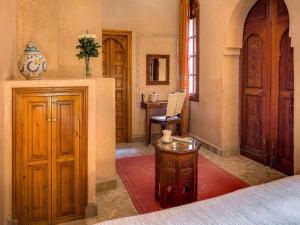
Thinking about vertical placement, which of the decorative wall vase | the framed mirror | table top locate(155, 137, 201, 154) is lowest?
table top locate(155, 137, 201, 154)

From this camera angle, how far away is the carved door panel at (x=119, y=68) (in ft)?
20.1

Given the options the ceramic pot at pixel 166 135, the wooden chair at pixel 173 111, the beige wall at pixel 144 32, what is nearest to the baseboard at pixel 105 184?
the ceramic pot at pixel 166 135

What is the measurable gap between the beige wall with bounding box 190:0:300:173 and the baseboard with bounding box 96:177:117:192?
227 centimetres

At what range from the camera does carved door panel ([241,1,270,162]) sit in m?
4.62

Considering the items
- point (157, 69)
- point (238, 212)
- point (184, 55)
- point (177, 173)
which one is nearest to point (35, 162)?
point (177, 173)

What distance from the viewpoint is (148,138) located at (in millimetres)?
6043

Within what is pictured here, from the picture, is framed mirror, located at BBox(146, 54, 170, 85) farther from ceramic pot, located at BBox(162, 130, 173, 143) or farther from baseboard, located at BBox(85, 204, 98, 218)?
baseboard, located at BBox(85, 204, 98, 218)

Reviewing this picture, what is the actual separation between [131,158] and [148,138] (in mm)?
960

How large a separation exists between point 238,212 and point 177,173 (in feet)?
4.13

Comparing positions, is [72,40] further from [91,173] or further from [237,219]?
[237,219]

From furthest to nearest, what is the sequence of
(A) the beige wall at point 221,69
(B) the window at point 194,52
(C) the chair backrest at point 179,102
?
(B) the window at point 194,52, (C) the chair backrest at point 179,102, (A) the beige wall at point 221,69

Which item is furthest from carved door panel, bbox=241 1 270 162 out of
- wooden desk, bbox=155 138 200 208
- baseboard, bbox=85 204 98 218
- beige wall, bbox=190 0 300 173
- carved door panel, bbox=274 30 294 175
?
baseboard, bbox=85 204 98 218

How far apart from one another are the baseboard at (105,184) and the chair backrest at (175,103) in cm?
224

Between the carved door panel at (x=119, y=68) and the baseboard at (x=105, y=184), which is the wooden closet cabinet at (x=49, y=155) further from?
the carved door panel at (x=119, y=68)
